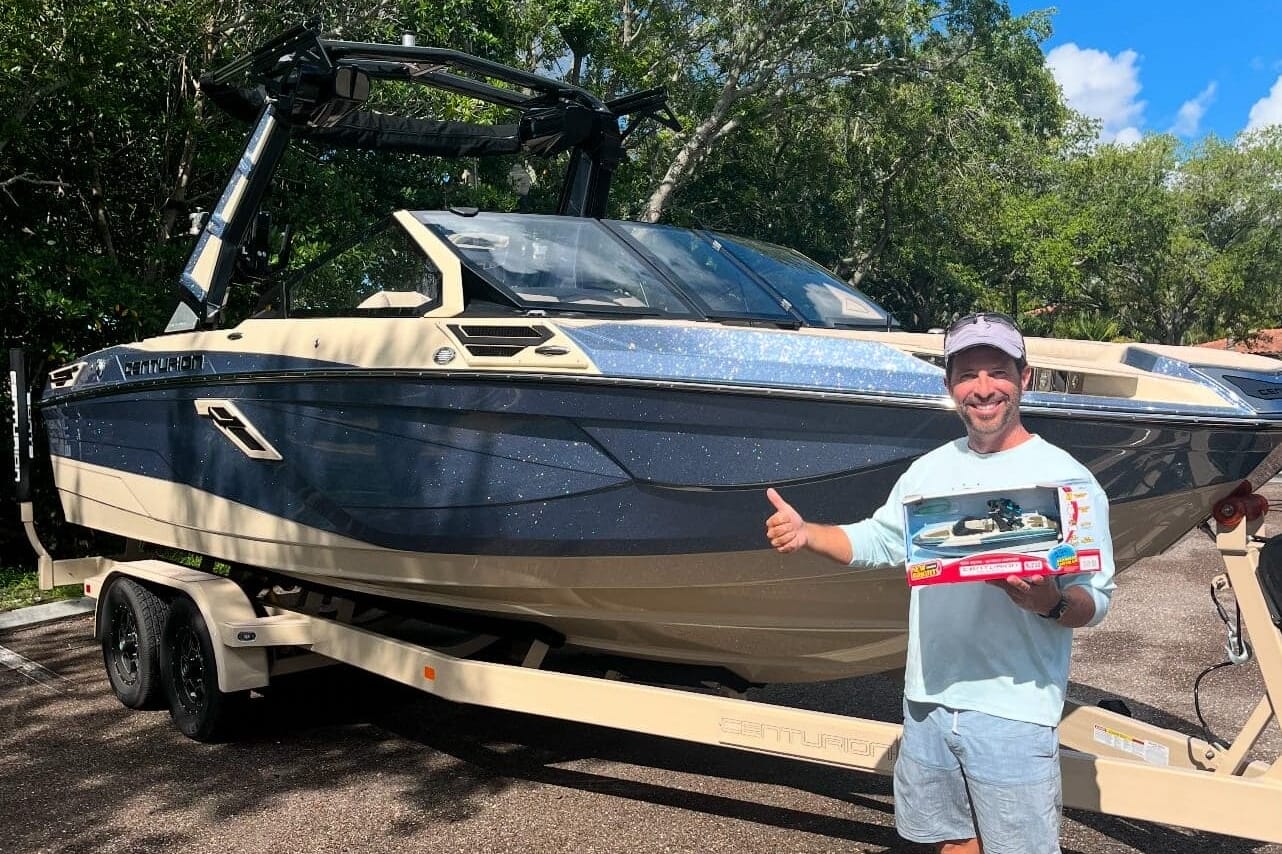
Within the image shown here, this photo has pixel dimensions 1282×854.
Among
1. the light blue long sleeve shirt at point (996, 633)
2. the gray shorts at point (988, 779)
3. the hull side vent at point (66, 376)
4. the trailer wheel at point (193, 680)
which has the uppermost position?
the hull side vent at point (66, 376)

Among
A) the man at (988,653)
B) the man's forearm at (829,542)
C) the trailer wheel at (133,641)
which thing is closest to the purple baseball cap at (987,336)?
the man at (988,653)

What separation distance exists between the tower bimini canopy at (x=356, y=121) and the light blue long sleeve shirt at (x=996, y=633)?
3021mm

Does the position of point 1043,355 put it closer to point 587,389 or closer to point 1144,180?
point 587,389

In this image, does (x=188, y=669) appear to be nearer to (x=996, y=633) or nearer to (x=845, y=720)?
(x=845, y=720)

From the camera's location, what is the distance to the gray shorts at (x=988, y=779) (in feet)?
7.06

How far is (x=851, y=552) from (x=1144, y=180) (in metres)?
39.3

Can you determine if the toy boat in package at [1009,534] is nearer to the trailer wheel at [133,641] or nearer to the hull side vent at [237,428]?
the hull side vent at [237,428]

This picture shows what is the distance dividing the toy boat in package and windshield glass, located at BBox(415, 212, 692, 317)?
1812 millimetres

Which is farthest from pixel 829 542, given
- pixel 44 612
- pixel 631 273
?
pixel 44 612

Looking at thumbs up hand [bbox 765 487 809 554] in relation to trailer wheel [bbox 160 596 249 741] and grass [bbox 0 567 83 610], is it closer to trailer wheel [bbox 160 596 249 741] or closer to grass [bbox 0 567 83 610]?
trailer wheel [bbox 160 596 249 741]

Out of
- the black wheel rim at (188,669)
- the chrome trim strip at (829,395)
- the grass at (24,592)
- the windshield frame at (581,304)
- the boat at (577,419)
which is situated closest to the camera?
the chrome trim strip at (829,395)

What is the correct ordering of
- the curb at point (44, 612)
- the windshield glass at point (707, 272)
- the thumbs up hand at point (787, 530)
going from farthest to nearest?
the curb at point (44, 612)
the windshield glass at point (707, 272)
the thumbs up hand at point (787, 530)

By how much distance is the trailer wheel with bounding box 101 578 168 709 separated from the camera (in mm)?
4926

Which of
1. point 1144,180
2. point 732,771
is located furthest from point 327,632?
point 1144,180
